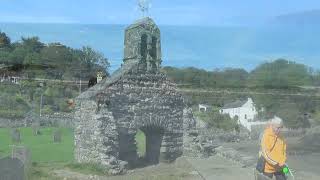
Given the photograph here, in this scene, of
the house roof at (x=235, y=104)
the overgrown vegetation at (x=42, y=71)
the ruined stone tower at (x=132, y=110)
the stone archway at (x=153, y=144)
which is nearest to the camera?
the overgrown vegetation at (x=42, y=71)

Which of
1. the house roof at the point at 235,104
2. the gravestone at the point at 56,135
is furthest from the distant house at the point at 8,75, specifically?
the house roof at the point at 235,104

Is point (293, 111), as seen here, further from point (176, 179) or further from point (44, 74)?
point (44, 74)

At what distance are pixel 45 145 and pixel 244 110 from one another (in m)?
3.44

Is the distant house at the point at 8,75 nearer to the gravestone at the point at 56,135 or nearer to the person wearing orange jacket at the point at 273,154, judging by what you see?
the gravestone at the point at 56,135

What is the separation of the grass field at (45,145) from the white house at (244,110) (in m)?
2.68

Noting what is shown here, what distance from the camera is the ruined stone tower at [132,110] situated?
37.9ft

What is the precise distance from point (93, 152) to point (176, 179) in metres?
1.51

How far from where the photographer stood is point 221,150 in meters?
12.1

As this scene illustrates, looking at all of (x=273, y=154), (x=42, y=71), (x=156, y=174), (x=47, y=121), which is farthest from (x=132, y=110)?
(x=273, y=154)

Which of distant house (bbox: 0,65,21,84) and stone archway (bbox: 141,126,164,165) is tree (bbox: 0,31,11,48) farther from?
stone archway (bbox: 141,126,164,165)

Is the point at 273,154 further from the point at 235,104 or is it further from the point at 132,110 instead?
the point at 132,110

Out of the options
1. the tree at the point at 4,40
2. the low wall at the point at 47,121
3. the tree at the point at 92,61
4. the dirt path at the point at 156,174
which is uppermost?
the tree at the point at 4,40

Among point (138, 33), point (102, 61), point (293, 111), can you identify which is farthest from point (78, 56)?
point (293, 111)

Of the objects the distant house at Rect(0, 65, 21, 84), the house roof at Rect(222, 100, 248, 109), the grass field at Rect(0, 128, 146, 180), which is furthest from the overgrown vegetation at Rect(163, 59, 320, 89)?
the distant house at Rect(0, 65, 21, 84)
